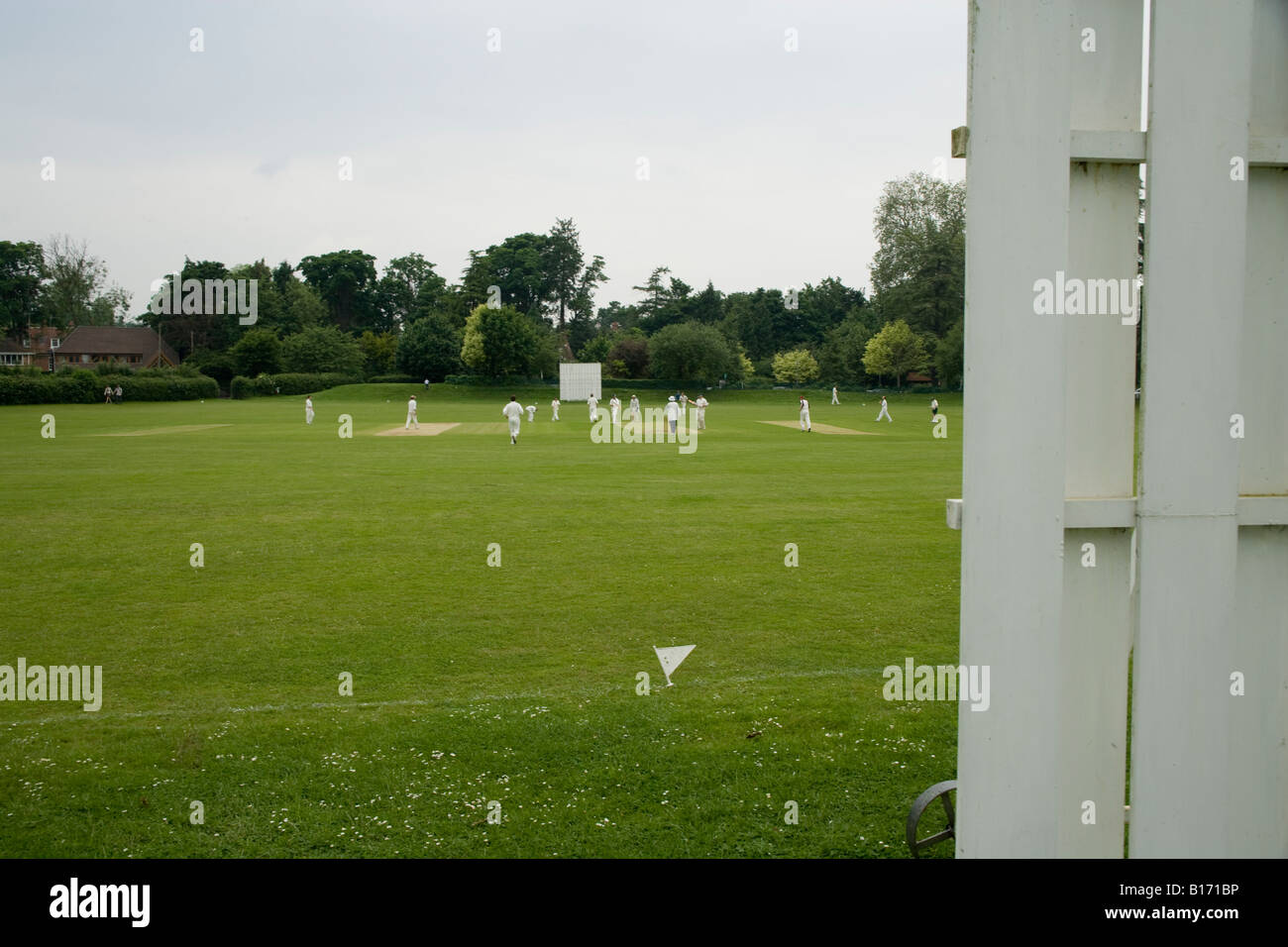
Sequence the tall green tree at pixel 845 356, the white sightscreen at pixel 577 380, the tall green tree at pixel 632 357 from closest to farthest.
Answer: the white sightscreen at pixel 577 380 < the tall green tree at pixel 845 356 < the tall green tree at pixel 632 357

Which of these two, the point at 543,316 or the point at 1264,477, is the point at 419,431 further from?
the point at 543,316

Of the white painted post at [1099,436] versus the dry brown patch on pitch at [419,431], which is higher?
the white painted post at [1099,436]

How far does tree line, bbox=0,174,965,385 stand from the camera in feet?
303

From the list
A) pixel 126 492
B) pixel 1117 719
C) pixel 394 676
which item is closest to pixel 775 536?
pixel 394 676

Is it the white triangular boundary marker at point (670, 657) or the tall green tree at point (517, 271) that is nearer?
the white triangular boundary marker at point (670, 657)

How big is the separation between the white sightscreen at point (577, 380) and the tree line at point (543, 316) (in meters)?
8.17

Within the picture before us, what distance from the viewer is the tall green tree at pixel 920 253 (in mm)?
92062

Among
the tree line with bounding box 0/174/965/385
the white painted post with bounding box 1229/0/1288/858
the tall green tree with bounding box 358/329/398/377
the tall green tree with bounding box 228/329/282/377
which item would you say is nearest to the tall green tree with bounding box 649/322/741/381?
the tree line with bounding box 0/174/965/385

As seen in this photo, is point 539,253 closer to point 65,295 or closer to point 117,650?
point 65,295

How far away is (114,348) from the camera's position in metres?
116

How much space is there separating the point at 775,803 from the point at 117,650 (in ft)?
24.4

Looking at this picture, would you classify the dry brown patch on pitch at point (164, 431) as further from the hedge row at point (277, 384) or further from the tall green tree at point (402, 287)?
the tall green tree at point (402, 287)

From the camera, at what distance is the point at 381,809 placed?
Answer: 19.4 feet

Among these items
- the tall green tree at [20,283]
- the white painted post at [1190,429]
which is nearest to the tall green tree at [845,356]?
the tall green tree at [20,283]
